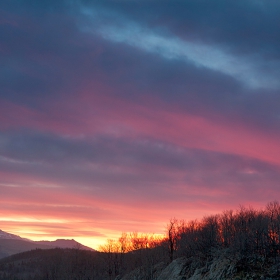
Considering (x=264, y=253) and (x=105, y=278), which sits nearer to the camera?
(x=264, y=253)

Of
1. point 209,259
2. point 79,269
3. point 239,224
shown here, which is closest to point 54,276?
point 79,269

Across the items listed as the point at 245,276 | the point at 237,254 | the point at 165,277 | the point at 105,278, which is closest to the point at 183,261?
the point at 165,277

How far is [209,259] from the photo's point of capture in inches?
2445

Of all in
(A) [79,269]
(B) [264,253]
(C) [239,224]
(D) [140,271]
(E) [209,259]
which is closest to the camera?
(B) [264,253]

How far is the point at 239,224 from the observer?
9031 centimetres

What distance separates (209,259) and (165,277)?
15793mm

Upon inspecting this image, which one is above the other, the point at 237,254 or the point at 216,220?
the point at 216,220

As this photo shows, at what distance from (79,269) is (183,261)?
113473mm

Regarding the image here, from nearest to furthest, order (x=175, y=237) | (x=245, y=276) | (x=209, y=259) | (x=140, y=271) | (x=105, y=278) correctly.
Answer: 1. (x=245, y=276)
2. (x=209, y=259)
3. (x=140, y=271)
4. (x=175, y=237)
5. (x=105, y=278)

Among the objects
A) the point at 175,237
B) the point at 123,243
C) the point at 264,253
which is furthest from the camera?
the point at 123,243

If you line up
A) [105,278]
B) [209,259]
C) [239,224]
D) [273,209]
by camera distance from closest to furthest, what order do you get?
[209,259] → [273,209] → [239,224] → [105,278]

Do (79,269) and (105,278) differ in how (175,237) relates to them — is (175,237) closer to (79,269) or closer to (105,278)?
(105,278)

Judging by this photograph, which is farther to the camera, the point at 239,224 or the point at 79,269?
the point at 79,269

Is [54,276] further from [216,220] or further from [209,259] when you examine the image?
[209,259]
